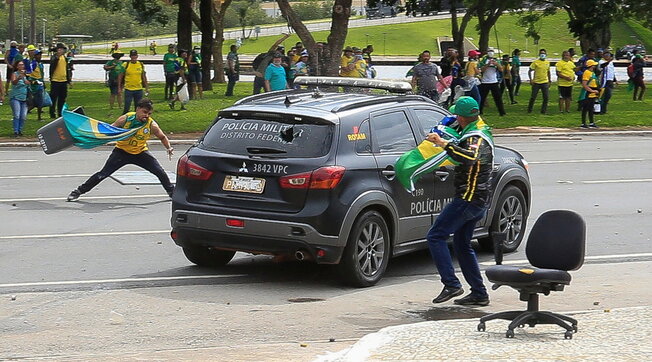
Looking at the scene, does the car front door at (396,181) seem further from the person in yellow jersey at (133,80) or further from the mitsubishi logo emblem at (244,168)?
the person in yellow jersey at (133,80)

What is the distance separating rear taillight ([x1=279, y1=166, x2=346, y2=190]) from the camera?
33.9 feet

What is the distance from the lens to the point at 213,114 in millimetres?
30250

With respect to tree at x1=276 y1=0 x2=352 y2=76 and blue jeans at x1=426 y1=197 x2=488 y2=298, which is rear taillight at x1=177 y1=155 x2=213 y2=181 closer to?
blue jeans at x1=426 y1=197 x2=488 y2=298

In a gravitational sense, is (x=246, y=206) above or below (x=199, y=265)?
above

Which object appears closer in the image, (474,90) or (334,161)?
(334,161)

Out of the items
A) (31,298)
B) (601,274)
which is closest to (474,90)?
(601,274)

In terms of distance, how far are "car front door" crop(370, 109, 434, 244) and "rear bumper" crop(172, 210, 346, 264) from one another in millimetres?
910

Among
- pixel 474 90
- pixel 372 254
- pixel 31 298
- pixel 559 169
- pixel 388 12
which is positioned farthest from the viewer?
pixel 388 12

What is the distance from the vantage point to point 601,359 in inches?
295

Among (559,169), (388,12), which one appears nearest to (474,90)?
(559,169)

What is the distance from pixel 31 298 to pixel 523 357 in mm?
4518

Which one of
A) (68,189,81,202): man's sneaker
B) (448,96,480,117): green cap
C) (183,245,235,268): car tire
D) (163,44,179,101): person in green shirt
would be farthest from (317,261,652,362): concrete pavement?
(163,44,179,101): person in green shirt

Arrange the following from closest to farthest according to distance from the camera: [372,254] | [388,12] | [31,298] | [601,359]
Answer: [601,359]
[31,298]
[372,254]
[388,12]

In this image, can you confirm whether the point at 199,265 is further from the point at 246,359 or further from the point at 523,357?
the point at 523,357
